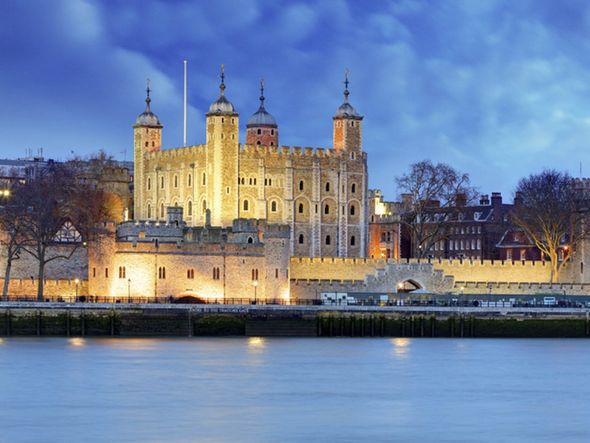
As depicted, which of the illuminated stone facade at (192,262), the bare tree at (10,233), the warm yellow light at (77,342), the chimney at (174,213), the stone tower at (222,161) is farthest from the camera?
the stone tower at (222,161)

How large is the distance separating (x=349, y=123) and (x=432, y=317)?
34.1 meters

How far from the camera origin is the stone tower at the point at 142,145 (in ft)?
370

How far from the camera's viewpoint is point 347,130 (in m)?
112

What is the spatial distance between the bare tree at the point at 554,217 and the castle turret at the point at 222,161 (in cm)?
1652

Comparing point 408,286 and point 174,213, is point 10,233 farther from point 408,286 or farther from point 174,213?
point 408,286

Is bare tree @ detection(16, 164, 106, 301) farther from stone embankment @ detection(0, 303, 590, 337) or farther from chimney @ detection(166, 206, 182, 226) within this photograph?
stone embankment @ detection(0, 303, 590, 337)

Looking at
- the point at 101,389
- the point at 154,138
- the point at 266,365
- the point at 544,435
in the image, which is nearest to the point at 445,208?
the point at 154,138

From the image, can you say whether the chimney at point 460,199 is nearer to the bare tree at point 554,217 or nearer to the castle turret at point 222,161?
the bare tree at point 554,217

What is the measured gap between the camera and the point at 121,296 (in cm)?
8312

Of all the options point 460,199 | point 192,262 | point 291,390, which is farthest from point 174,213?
point 291,390

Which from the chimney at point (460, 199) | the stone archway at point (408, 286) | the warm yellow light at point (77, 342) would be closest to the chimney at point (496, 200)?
the chimney at point (460, 199)

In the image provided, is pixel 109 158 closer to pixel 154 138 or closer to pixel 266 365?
pixel 154 138

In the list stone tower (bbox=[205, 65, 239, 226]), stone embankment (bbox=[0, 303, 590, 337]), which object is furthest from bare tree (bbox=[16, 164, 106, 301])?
stone tower (bbox=[205, 65, 239, 226])

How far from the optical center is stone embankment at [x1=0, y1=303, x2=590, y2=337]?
→ 76000mm
